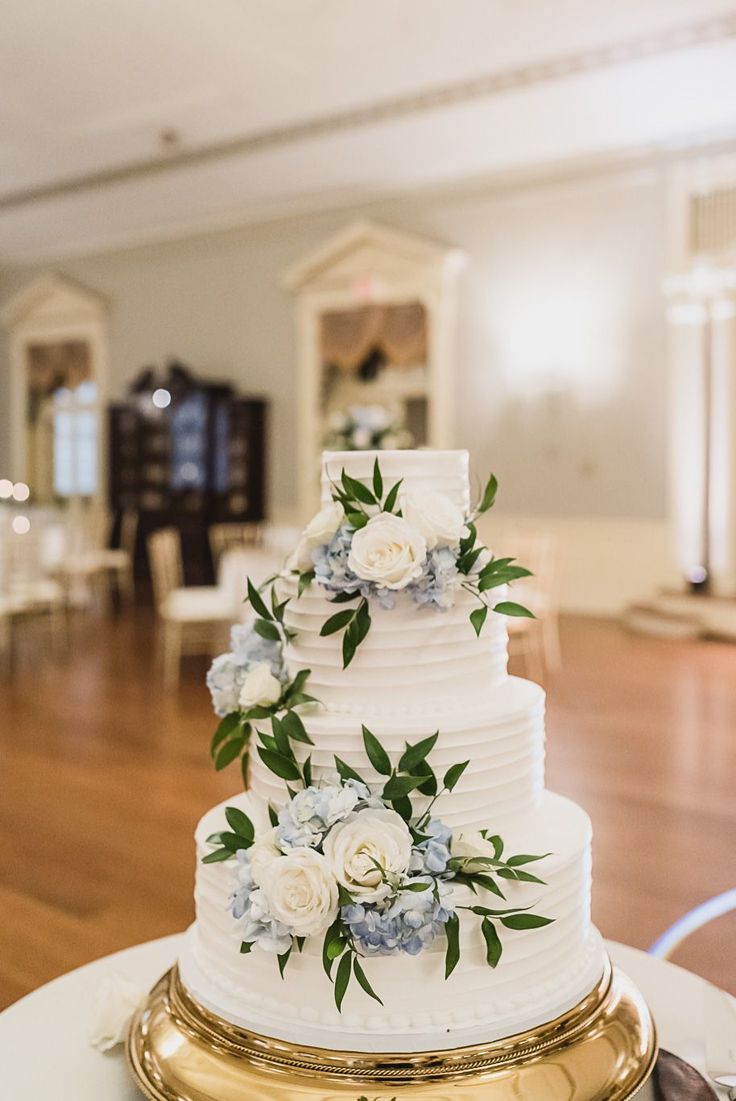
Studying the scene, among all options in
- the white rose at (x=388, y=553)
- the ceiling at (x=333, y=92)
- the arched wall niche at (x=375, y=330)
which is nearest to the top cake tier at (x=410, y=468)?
the white rose at (x=388, y=553)

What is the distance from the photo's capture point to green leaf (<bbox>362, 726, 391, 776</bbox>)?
1706 millimetres

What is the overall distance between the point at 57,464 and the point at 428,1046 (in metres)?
13.5

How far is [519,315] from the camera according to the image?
32.5 ft

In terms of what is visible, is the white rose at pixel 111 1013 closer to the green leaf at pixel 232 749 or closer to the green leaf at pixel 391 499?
the green leaf at pixel 232 749

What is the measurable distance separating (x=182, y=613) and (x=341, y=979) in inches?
211

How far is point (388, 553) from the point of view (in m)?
1.74

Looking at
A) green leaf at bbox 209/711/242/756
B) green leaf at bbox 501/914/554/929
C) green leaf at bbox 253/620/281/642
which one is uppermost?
green leaf at bbox 253/620/281/642

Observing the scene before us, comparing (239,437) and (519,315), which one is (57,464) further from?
(519,315)

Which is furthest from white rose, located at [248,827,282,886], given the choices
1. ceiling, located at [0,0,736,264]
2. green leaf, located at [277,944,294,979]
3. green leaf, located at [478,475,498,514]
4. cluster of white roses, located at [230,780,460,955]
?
ceiling, located at [0,0,736,264]

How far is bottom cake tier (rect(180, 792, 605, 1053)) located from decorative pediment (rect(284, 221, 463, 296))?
9034 millimetres

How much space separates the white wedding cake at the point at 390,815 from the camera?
164cm

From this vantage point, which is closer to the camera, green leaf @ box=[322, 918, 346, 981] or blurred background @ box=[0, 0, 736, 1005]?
green leaf @ box=[322, 918, 346, 981]

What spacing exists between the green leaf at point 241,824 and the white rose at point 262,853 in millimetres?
64

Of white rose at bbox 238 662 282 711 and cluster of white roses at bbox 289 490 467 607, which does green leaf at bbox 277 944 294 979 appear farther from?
cluster of white roses at bbox 289 490 467 607
